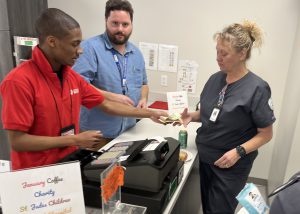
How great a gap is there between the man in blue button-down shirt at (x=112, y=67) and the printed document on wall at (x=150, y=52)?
0.86m

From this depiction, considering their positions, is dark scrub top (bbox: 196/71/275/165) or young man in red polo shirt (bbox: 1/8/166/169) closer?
young man in red polo shirt (bbox: 1/8/166/169)

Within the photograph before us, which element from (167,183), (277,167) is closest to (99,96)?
(167,183)

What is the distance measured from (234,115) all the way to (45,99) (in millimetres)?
1010

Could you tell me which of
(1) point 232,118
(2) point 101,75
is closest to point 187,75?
(2) point 101,75

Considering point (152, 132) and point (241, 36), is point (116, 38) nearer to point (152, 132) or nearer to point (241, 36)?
point (152, 132)

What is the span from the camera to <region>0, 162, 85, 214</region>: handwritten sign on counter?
2.89ft

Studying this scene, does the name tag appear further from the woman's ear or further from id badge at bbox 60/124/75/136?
id badge at bbox 60/124/75/136

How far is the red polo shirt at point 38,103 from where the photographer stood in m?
1.24

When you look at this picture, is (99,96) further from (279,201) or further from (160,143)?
(279,201)

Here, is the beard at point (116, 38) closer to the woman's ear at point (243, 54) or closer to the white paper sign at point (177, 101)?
the white paper sign at point (177, 101)

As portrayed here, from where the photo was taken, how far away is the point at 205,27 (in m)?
2.92

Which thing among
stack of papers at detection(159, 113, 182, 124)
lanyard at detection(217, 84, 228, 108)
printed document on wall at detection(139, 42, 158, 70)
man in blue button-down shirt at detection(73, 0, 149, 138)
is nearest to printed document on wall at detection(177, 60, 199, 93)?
printed document on wall at detection(139, 42, 158, 70)

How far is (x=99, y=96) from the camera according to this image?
1.76 metres

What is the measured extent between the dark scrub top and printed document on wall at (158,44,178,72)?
135 centimetres
